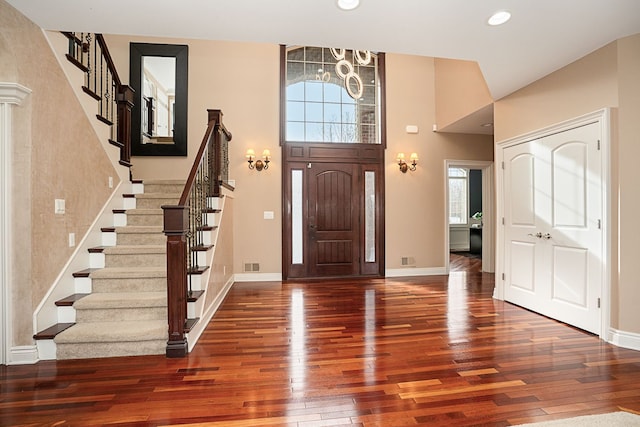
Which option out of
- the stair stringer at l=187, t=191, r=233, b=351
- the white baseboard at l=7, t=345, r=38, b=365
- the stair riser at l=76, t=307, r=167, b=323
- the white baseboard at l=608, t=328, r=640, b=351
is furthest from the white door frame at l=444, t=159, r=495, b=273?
the white baseboard at l=7, t=345, r=38, b=365

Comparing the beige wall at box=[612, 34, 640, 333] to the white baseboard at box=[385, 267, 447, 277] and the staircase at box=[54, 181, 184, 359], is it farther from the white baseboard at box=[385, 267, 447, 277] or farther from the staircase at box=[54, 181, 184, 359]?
the staircase at box=[54, 181, 184, 359]

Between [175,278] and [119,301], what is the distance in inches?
28.0

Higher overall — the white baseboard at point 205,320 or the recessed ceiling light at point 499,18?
the recessed ceiling light at point 499,18

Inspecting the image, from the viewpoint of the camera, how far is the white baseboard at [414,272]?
6143mm

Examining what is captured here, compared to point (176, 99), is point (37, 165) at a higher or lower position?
lower

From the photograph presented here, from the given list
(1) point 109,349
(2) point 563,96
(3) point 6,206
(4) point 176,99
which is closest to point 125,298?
(1) point 109,349

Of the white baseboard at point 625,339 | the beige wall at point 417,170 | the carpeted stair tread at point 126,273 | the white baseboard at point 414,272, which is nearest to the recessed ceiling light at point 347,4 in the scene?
the carpeted stair tread at point 126,273

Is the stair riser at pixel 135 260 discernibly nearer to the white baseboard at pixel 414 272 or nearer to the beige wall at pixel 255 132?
the beige wall at pixel 255 132

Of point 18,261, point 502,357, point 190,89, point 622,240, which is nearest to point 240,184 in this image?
point 190,89

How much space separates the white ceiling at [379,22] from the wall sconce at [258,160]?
2801 mm

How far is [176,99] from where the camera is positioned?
5.61 m

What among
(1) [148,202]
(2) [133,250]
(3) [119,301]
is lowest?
(3) [119,301]

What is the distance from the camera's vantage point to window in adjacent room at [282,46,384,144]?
597 cm

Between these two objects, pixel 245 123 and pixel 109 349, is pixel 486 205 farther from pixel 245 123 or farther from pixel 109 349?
pixel 109 349
